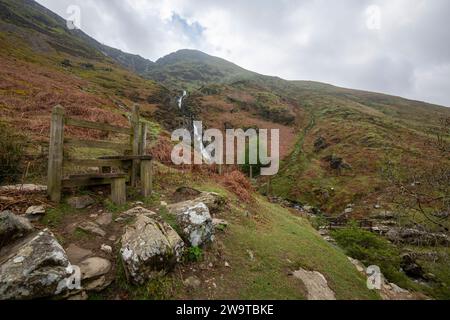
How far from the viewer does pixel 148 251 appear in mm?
5062

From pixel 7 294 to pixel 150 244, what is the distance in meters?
2.27

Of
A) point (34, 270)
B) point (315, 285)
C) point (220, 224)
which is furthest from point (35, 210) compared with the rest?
point (315, 285)

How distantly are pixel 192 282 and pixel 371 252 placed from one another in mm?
12248

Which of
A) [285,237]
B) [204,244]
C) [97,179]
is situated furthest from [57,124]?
[285,237]

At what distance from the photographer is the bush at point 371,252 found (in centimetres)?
1167

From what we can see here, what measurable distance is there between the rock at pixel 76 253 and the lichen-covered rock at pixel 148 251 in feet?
→ 2.64

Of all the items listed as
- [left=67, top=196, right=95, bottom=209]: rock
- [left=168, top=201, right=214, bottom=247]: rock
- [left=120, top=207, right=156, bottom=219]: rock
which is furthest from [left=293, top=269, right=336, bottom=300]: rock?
[left=67, top=196, right=95, bottom=209]: rock

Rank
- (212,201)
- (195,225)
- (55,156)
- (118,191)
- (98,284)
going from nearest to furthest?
(98,284) → (195,225) → (55,156) → (118,191) → (212,201)

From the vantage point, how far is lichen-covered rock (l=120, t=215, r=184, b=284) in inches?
193

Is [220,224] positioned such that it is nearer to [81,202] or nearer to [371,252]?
[81,202]

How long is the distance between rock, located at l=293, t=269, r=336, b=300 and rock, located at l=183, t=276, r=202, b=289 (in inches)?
102

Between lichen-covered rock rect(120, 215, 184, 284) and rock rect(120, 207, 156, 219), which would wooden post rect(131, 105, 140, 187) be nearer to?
rock rect(120, 207, 156, 219)
